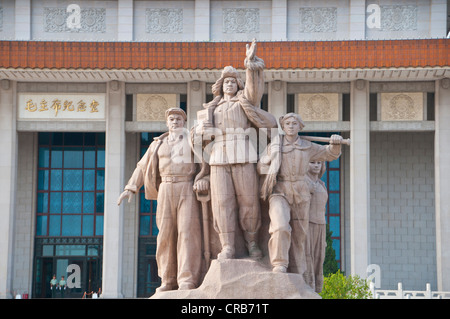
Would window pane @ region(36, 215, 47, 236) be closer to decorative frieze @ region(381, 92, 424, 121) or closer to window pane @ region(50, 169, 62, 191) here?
window pane @ region(50, 169, 62, 191)

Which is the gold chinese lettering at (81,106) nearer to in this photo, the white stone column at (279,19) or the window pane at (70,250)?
the window pane at (70,250)

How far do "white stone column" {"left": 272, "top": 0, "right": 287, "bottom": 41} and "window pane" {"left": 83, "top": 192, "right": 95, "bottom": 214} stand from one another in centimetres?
918

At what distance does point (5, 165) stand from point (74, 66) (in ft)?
14.7

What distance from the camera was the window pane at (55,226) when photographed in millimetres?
31938

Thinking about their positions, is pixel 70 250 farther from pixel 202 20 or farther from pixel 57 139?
pixel 202 20

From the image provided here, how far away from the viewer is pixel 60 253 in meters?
31.8

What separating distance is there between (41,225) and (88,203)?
77.3 inches

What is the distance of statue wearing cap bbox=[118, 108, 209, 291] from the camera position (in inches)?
417

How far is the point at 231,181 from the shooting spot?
34.6ft

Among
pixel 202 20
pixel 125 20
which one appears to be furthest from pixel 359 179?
pixel 125 20

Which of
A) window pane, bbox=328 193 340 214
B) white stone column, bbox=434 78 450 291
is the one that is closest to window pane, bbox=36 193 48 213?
window pane, bbox=328 193 340 214

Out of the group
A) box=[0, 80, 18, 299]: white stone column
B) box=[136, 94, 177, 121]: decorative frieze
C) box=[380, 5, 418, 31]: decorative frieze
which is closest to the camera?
box=[0, 80, 18, 299]: white stone column

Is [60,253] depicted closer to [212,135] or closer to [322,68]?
[322,68]

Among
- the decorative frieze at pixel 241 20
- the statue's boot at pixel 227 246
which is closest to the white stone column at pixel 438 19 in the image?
the decorative frieze at pixel 241 20
